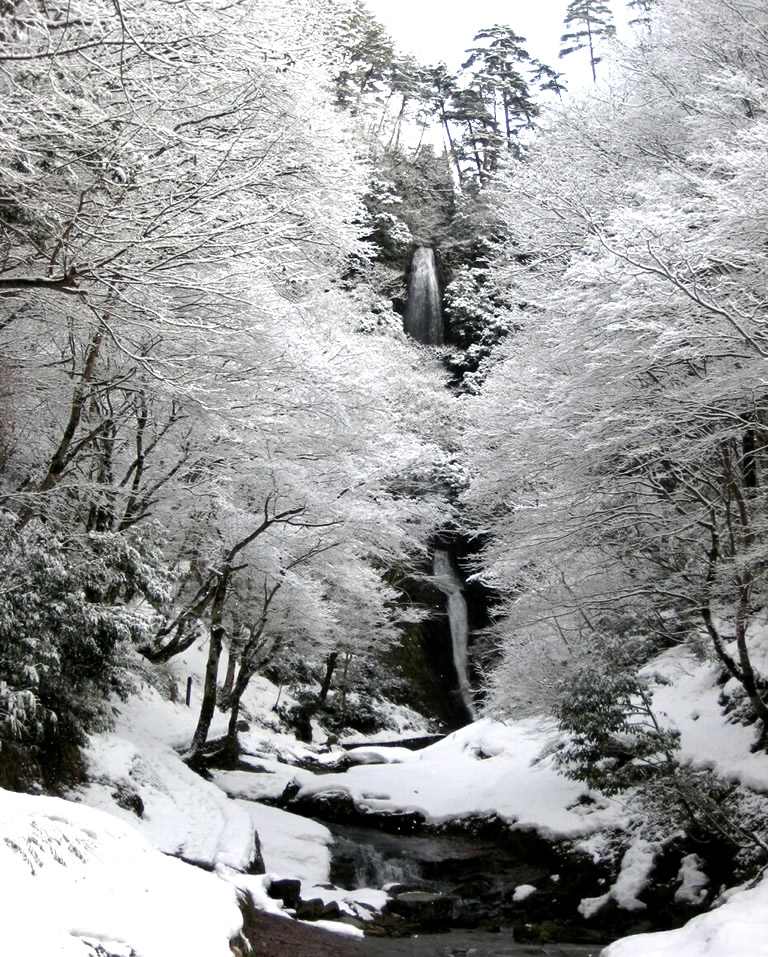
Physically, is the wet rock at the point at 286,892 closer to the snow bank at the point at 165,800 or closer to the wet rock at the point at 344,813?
the snow bank at the point at 165,800

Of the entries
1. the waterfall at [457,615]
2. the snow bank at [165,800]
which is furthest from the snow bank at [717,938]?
the waterfall at [457,615]

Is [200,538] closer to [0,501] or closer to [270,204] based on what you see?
[0,501]

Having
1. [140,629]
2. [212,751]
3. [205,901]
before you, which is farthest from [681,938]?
[212,751]

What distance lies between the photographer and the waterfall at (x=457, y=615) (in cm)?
2614

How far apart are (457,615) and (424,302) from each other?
13027 millimetres

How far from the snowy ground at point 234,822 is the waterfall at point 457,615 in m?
5.90

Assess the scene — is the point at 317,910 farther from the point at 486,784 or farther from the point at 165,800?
the point at 486,784

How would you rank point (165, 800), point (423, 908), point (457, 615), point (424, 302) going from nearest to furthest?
point (165, 800) < point (423, 908) < point (457, 615) < point (424, 302)

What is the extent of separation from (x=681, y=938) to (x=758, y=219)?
5.27m

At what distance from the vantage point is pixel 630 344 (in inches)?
310

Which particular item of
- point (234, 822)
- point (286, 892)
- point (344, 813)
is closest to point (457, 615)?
point (344, 813)

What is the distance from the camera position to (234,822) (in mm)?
9312

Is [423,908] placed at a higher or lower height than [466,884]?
higher

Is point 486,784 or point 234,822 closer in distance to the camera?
point 234,822
